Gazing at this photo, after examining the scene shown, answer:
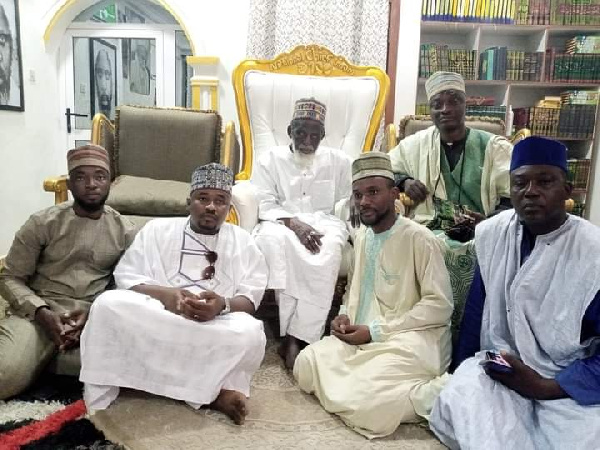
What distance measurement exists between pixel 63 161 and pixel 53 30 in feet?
4.25

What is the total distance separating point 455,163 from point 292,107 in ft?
4.66

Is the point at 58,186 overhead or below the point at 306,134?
below

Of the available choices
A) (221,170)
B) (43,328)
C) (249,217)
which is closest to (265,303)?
(249,217)

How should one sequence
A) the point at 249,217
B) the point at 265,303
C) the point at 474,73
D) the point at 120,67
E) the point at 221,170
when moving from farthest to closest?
the point at 120,67, the point at 474,73, the point at 265,303, the point at 249,217, the point at 221,170

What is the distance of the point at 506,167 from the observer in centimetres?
243

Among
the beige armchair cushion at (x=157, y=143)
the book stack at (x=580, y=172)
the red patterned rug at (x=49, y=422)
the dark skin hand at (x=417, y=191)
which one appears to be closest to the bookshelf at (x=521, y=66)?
the book stack at (x=580, y=172)

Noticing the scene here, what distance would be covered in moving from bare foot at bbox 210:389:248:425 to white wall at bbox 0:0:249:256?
3.31 m

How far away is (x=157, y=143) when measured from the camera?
11.5 feet

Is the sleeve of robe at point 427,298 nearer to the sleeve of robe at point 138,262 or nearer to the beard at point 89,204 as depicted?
the sleeve of robe at point 138,262

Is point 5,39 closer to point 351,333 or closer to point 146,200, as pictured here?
point 146,200

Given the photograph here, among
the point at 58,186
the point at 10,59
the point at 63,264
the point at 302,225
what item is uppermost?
the point at 10,59

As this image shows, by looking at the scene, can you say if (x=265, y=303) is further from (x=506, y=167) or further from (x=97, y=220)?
(x=506, y=167)

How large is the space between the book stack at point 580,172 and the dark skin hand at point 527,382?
3619mm

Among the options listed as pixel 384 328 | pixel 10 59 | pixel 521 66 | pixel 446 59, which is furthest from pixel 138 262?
pixel 521 66
